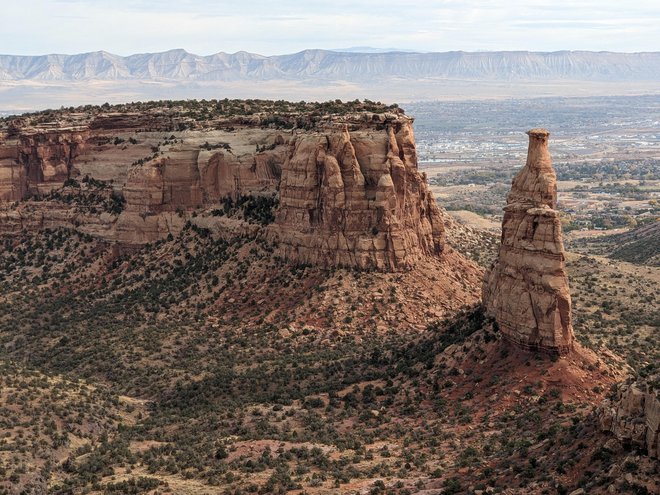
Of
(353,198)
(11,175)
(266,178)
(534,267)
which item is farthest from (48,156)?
(534,267)

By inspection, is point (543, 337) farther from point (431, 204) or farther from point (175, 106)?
point (175, 106)

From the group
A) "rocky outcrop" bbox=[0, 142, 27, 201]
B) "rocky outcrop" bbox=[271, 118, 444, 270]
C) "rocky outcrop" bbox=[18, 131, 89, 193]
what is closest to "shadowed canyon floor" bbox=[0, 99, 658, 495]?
"rocky outcrop" bbox=[271, 118, 444, 270]

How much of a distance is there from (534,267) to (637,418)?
14.9m

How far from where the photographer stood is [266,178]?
69.8 metres

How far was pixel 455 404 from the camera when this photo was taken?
43.5m

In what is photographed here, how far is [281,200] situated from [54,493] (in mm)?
30953

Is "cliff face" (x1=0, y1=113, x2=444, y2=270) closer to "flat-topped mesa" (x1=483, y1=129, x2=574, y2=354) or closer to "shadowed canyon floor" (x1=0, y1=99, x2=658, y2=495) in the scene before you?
"shadowed canyon floor" (x1=0, y1=99, x2=658, y2=495)

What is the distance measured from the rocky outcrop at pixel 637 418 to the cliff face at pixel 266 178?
33209mm

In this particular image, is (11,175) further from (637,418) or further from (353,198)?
(637,418)

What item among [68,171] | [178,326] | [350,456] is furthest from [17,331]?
[350,456]

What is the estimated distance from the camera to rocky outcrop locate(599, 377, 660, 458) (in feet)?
91.1

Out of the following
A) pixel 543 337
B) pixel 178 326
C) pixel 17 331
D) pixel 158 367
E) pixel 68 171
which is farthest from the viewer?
pixel 68 171

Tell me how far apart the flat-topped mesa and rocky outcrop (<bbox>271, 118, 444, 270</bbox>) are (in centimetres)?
1763

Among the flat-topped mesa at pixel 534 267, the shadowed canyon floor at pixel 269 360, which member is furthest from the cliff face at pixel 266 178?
the flat-topped mesa at pixel 534 267
